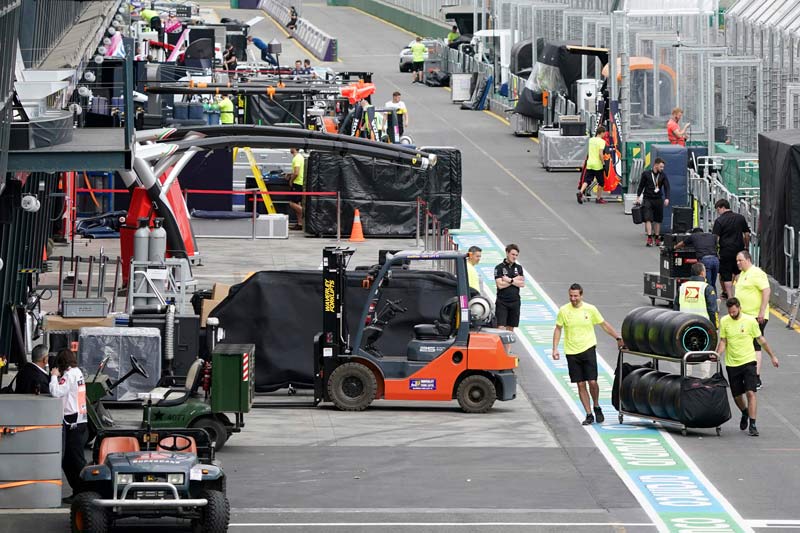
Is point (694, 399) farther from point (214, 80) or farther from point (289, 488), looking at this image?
point (214, 80)

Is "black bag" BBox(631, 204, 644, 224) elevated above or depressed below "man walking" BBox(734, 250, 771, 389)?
above

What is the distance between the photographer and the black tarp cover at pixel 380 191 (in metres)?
37.9

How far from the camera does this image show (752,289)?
77.6 feet

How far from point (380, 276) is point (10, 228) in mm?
6784

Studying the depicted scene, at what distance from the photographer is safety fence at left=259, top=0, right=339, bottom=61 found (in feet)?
267

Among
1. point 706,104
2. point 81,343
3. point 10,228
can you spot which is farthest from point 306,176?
point 81,343

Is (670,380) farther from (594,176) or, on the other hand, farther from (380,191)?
(594,176)

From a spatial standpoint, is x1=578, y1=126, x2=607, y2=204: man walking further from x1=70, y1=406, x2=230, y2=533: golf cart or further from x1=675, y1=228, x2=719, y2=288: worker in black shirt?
x1=70, y1=406, x2=230, y2=533: golf cart

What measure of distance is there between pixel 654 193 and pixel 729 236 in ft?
20.1

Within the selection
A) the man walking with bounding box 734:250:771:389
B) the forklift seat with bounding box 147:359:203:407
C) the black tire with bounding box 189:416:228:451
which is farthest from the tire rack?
the forklift seat with bounding box 147:359:203:407

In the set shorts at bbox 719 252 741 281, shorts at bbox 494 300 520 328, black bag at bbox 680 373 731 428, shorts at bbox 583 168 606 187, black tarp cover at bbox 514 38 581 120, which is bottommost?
black bag at bbox 680 373 731 428

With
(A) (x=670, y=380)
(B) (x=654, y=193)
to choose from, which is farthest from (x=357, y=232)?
(A) (x=670, y=380)

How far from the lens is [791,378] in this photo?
2402 centimetres

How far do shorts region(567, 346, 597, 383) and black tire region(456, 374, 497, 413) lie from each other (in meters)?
1.34
